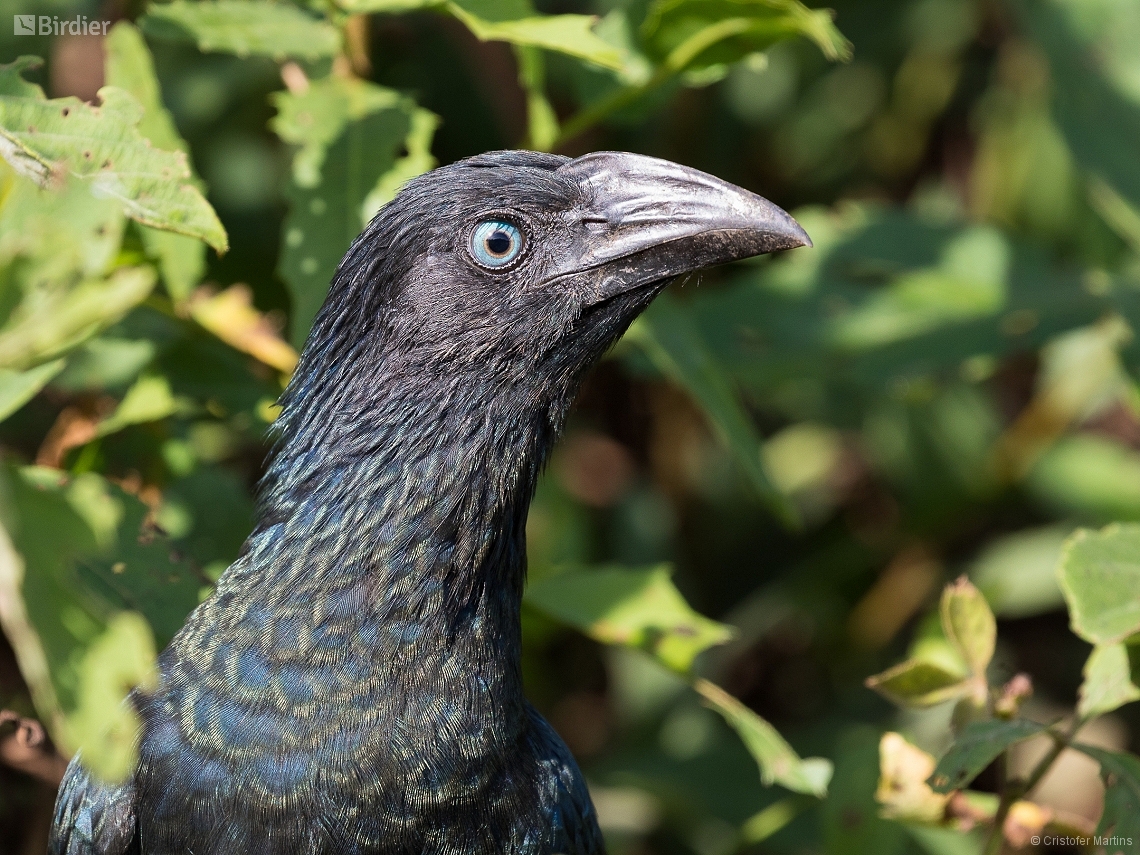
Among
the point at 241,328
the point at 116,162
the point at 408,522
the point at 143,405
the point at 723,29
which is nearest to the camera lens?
the point at 116,162

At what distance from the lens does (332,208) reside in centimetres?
327

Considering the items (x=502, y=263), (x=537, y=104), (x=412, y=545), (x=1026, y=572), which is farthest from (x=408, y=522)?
(x=1026, y=572)

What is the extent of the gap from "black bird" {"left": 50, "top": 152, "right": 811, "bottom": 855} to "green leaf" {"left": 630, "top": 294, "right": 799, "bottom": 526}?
46 cm

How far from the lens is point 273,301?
5.18 m

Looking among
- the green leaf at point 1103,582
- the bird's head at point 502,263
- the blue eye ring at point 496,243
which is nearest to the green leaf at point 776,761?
the green leaf at point 1103,582

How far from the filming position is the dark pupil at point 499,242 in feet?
9.65

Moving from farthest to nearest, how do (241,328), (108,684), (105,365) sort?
(241,328), (105,365), (108,684)

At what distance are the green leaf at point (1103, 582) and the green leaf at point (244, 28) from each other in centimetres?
212

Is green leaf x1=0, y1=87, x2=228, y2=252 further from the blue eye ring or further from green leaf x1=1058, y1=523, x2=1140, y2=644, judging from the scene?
green leaf x1=1058, y1=523, x2=1140, y2=644

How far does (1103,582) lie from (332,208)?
1.97 meters

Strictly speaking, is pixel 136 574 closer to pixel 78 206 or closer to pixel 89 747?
pixel 78 206

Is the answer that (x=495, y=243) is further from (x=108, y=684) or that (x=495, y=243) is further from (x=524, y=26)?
(x=108, y=684)

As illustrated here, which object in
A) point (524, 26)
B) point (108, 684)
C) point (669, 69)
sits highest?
point (524, 26)

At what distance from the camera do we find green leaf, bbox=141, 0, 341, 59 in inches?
124
